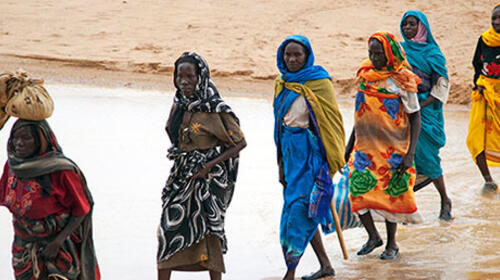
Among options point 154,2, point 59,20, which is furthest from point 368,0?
point 59,20

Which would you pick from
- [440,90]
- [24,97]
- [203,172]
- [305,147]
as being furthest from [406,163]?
[24,97]

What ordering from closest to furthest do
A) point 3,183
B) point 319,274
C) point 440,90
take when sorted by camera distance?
point 3,183, point 319,274, point 440,90

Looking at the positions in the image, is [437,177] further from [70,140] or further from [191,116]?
[70,140]

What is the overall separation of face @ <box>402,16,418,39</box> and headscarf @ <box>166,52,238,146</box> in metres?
2.75

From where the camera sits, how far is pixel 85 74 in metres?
17.6

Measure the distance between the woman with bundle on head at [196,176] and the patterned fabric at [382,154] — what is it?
4.94 feet

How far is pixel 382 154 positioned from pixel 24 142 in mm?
3194

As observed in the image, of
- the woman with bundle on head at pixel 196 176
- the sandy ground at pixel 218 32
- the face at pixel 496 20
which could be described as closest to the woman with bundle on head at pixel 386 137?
the woman with bundle on head at pixel 196 176

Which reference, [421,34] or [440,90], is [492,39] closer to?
[421,34]

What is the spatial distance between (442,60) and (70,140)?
5555 millimetres

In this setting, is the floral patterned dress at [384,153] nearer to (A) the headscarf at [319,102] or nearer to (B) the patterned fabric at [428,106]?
(A) the headscarf at [319,102]

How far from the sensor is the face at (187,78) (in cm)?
541

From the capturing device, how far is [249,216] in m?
8.06

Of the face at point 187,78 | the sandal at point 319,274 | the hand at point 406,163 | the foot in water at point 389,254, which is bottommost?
the foot in water at point 389,254
